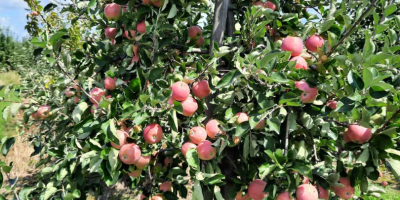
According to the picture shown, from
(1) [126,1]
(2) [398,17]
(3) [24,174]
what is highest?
(2) [398,17]

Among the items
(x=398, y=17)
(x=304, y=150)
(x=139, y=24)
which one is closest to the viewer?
(x=398, y=17)

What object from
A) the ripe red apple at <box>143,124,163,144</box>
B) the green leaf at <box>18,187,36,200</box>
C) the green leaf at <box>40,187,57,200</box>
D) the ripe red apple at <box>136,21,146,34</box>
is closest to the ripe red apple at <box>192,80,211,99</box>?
the ripe red apple at <box>143,124,163,144</box>

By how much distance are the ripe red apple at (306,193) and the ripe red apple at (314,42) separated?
668mm

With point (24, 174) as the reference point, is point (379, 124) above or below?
above

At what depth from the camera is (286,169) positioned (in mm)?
1105

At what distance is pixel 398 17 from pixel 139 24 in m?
1.11

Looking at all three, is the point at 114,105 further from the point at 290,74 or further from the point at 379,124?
the point at 379,124

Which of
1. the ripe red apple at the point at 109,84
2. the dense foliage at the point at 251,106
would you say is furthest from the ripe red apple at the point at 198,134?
the ripe red apple at the point at 109,84

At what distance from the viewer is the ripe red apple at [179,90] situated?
4.20ft

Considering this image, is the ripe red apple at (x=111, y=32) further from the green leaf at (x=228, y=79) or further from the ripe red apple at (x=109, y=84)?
the green leaf at (x=228, y=79)

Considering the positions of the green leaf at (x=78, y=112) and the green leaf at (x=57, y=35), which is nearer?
the green leaf at (x=57, y=35)

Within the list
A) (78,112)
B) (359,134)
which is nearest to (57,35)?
(78,112)

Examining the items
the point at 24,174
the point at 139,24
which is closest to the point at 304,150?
the point at 139,24

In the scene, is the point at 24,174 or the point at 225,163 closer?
the point at 225,163
